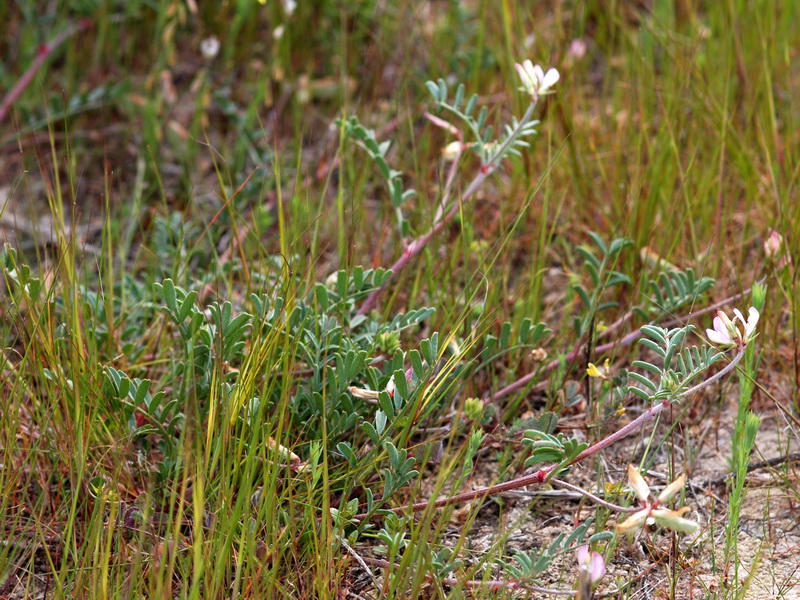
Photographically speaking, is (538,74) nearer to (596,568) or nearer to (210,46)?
(596,568)

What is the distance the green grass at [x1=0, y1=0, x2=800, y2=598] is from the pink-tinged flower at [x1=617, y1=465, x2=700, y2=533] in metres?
0.16

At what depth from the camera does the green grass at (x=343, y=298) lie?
4.90 feet

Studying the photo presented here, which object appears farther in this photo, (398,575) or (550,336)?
(550,336)

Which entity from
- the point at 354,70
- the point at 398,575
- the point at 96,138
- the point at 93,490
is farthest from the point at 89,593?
the point at 354,70

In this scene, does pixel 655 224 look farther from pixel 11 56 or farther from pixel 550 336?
pixel 11 56

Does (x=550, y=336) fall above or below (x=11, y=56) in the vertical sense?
below

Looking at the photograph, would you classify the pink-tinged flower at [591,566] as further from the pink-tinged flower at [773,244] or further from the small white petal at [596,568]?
the pink-tinged flower at [773,244]

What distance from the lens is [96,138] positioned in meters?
2.82

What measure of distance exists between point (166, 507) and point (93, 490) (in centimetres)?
15

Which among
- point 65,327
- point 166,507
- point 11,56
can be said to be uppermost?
point 11,56

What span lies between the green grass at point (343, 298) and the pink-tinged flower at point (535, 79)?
5.1 inches

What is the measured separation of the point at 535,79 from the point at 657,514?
93cm

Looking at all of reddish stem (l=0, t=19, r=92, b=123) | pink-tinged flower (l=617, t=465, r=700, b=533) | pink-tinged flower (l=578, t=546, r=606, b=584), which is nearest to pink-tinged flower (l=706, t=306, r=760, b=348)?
pink-tinged flower (l=617, t=465, r=700, b=533)

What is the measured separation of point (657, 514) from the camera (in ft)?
4.27
